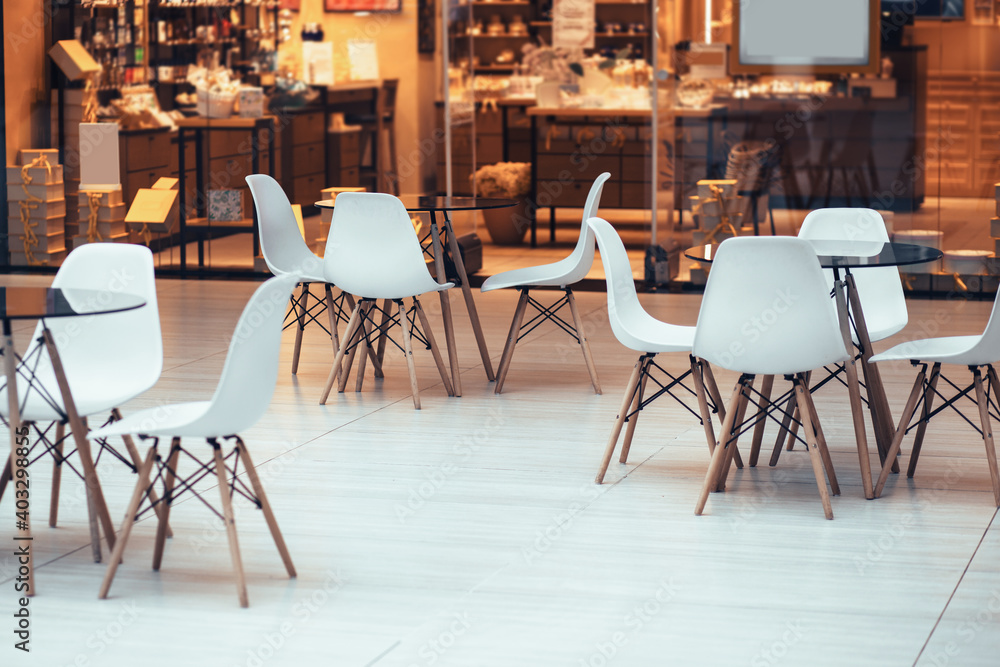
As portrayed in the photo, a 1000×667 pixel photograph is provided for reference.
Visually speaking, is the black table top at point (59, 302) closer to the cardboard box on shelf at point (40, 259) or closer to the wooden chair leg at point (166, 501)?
the wooden chair leg at point (166, 501)

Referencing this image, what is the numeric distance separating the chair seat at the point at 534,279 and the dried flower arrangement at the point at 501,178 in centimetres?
395

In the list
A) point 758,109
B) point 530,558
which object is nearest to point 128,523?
point 530,558

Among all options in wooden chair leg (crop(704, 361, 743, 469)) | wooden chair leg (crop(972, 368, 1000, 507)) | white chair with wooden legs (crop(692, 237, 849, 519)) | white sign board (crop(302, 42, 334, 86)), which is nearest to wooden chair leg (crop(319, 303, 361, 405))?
wooden chair leg (crop(704, 361, 743, 469))

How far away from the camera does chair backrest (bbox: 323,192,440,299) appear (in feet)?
18.3

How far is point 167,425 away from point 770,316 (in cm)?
176

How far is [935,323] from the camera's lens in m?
7.64

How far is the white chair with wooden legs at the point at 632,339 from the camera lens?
437 cm

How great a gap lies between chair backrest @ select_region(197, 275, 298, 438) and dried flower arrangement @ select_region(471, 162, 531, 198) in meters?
6.80

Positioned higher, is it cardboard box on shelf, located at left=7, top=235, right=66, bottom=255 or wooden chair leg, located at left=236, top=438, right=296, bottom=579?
cardboard box on shelf, located at left=7, top=235, right=66, bottom=255

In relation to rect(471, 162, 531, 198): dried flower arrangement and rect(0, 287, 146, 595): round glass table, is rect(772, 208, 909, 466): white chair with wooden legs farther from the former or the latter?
rect(471, 162, 531, 198): dried flower arrangement

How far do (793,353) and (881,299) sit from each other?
1.32 metres

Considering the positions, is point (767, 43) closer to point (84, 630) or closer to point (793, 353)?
point (793, 353)

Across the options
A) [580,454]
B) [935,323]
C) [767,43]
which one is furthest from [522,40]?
[580,454]

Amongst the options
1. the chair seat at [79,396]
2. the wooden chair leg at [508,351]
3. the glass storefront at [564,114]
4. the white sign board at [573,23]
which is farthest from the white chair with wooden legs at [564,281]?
the white sign board at [573,23]
